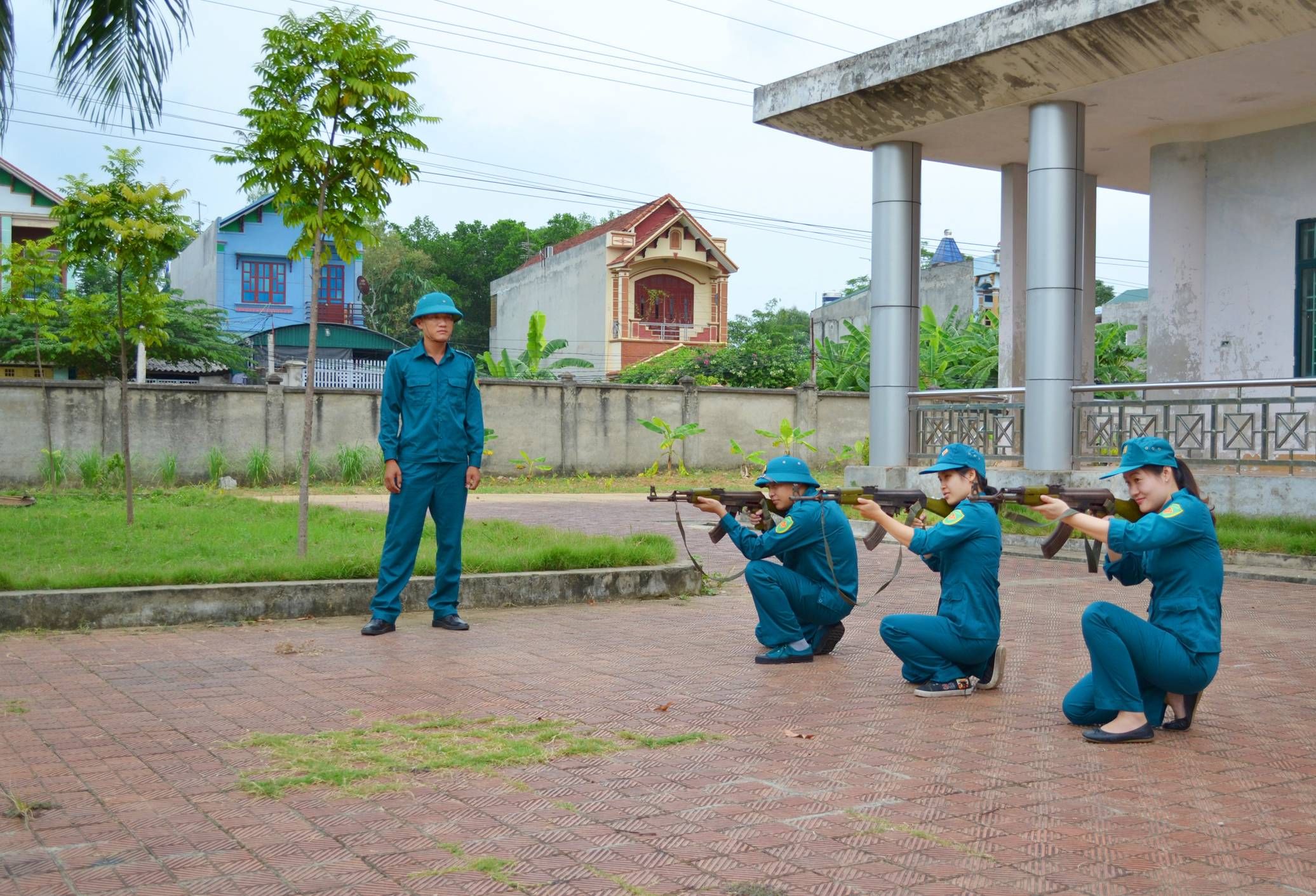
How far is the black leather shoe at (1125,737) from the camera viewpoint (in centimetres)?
523

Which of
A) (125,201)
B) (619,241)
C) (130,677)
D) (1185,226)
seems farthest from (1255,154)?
(619,241)

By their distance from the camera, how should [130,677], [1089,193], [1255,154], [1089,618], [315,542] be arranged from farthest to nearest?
1. [1089,193]
2. [1255,154]
3. [315,542]
4. [130,677]
5. [1089,618]

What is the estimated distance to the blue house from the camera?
1697 inches

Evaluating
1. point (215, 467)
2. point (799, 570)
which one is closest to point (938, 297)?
point (215, 467)

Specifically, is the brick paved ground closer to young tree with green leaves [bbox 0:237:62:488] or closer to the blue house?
young tree with green leaves [bbox 0:237:62:488]

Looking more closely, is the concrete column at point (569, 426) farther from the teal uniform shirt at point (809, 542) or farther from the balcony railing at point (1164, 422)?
the teal uniform shirt at point (809, 542)

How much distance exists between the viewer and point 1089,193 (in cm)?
1736

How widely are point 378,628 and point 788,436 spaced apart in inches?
774

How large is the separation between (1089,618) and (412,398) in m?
4.59

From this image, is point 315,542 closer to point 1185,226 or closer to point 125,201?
point 125,201

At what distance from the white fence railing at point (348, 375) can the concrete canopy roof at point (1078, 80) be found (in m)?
16.6

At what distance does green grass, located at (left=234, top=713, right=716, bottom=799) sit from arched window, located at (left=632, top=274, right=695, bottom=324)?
38.3 meters

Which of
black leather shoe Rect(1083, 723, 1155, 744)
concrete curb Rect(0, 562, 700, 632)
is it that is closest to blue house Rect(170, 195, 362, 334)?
concrete curb Rect(0, 562, 700, 632)

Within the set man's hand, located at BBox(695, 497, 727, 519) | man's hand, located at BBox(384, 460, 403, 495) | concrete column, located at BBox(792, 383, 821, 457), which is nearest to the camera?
man's hand, located at BBox(695, 497, 727, 519)
